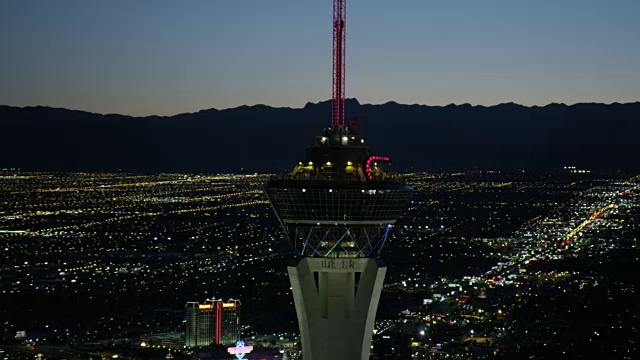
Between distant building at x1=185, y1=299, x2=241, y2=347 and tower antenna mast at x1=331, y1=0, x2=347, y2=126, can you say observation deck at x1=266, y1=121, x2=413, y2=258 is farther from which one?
distant building at x1=185, y1=299, x2=241, y2=347

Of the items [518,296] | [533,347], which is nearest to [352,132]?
[533,347]

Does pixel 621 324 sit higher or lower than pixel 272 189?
lower

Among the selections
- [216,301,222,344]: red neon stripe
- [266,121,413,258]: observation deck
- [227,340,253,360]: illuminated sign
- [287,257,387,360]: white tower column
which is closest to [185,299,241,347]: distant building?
[216,301,222,344]: red neon stripe

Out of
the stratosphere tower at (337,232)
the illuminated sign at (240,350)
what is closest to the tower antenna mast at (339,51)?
the stratosphere tower at (337,232)

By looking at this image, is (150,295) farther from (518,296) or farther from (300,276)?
(300,276)

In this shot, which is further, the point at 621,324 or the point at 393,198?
the point at 621,324

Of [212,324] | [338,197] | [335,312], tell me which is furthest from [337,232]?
[212,324]
